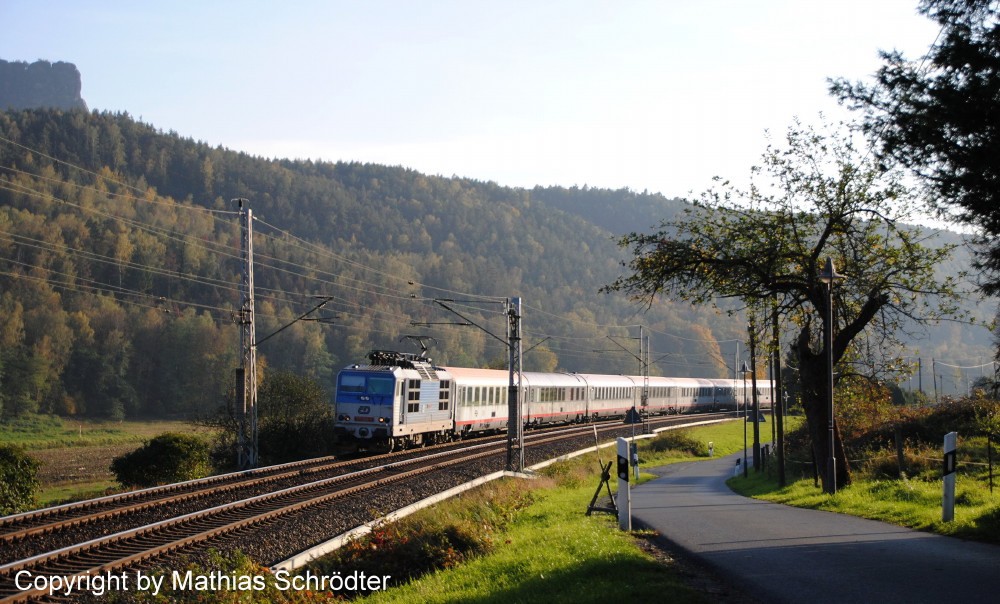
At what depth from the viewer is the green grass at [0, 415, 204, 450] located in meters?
67.1

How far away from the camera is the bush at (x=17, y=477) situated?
23188 millimetres

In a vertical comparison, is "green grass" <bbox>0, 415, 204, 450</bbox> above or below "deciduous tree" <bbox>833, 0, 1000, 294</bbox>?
below

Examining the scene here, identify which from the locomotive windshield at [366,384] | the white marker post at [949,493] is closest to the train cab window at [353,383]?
the locomotive windshield at [366,384]

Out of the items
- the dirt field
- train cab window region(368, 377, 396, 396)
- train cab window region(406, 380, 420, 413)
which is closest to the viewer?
train cab window region(368, 377, 396, 396)

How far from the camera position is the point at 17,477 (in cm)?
2419

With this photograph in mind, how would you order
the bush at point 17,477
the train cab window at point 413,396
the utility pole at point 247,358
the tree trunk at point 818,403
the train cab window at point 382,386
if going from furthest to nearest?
the train cab window at point 413,396, the train cab window at point 382,386, the utility pole at point 247,358, the bush at point 17,477, the tree trunk at point 818,403

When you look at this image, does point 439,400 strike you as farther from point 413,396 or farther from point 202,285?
point 202,285

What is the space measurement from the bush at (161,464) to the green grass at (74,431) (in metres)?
37.4

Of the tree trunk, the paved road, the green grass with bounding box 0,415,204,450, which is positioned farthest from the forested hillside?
the paved road

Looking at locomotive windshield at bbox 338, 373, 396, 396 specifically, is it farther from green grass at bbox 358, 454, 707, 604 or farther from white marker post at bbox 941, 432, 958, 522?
white marker post at bbox 941, 432, 958, 522

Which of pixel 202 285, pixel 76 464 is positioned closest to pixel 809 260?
pixel 76 464

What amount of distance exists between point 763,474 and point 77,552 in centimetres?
2327

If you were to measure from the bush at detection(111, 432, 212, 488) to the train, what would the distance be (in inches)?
229

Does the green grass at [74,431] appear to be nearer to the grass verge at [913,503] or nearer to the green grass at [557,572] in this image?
the grass verge at [913,503]
